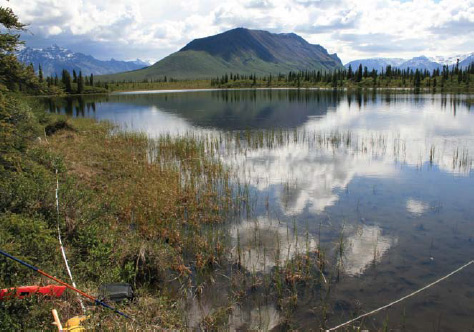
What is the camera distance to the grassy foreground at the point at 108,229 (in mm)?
7129

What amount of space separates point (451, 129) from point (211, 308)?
33.5 meters

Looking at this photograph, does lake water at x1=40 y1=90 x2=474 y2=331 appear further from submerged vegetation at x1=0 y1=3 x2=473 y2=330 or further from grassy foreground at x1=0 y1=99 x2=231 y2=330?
grassy foreground at x1=0 y1=99 x2=231 y2=330

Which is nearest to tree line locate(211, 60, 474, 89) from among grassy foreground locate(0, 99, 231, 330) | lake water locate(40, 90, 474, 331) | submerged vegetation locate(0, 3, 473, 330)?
lake water locate(40, 90, 474, 331)

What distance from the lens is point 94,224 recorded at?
10.9 metres

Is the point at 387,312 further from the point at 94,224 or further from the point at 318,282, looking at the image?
the point at 94,224

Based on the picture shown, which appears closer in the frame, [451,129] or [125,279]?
[125,279]

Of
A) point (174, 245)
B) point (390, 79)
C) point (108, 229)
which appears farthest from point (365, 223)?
point (390, 79)

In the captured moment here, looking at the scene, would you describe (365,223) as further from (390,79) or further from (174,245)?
(390,79)

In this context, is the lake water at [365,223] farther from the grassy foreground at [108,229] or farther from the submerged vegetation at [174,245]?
the grassy foreground at [108,229]

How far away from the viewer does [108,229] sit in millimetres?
11094

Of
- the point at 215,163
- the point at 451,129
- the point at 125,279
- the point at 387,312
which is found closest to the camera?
the point at 387,312

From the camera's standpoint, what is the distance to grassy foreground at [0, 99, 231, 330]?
713 centimetres

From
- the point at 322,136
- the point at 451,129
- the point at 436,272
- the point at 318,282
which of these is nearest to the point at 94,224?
the point at 318,282

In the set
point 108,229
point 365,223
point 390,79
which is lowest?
point 365,223
